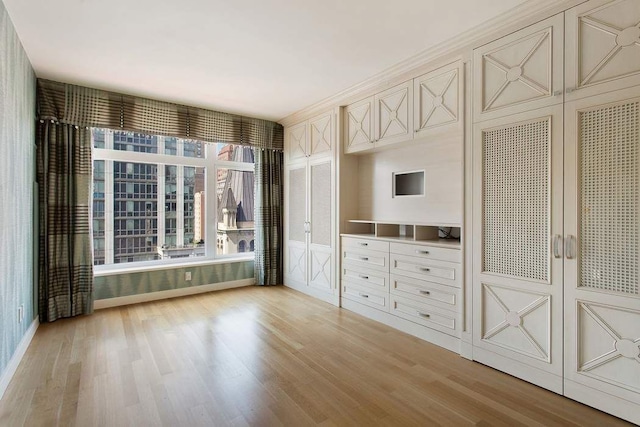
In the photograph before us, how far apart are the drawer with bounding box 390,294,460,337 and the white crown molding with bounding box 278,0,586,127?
2.25 metres

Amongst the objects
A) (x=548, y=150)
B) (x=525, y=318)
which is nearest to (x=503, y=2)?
(x=548, y=150)

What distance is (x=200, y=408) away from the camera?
2.04 m

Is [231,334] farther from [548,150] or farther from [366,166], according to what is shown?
[548,150]

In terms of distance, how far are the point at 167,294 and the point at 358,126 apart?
135 inches

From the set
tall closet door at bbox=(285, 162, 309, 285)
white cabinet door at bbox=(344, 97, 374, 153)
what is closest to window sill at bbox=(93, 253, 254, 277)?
tall closet door at bbox=(285, 162, 309, 285)

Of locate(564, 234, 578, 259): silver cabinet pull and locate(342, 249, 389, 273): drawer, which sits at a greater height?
locate(564, 234, 578, 259): silver cabinet pull

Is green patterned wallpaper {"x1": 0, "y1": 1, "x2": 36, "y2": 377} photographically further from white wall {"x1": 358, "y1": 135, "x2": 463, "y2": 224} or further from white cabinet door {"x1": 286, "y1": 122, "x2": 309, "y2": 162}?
white wall {"x1": 358, "y1": 135, "x2": 463, "y2": 224}

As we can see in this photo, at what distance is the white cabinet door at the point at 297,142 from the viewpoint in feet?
15.8

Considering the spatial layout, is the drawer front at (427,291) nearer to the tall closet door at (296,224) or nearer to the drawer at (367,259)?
the drawer at (367,259)

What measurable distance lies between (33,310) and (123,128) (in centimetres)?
222

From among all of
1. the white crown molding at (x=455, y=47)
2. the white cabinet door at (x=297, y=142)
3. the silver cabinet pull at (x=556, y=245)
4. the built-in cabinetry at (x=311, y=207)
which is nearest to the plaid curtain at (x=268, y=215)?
the built-in cabinetry at (x=311, y=207)

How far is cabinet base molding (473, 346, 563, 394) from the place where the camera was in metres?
2.23

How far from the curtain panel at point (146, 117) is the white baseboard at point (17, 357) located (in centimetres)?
222

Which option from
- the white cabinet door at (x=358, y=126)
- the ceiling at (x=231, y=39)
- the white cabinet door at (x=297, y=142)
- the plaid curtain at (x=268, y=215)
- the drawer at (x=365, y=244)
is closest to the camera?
the ceiling at (x=231, y=39)
